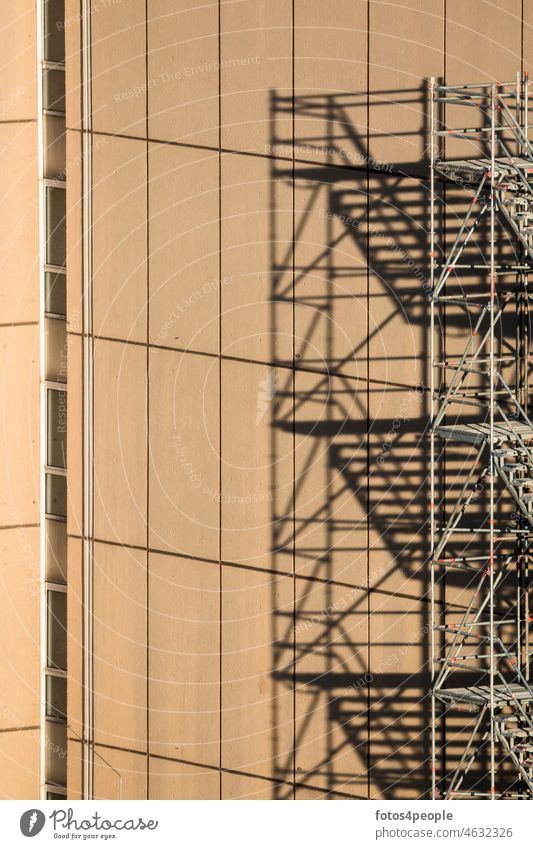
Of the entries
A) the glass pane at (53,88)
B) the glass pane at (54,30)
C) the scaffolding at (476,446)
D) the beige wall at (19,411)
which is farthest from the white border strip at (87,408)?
the scaffolding at (476,446)

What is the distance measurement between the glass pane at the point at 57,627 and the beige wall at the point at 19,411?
25 cm

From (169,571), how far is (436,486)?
14.9 feet

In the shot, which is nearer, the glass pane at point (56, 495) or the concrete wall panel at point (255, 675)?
the concrete wall panel at point (255, 675)

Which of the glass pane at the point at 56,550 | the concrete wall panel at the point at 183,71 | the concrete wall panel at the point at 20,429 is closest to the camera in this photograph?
the concrete wall panel at the point at 183,71

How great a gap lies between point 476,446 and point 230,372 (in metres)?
4.01

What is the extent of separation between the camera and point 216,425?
19.6 meters

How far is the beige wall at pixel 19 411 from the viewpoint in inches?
805

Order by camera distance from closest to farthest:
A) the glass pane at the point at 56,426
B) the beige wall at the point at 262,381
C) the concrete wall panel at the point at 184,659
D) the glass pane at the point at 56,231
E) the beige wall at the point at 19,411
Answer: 1. the beige wall at the point at 262,381
2. the concrete wall panel at the point at 184,659
3. the beige wall at the point at 19,411
4. the glass pane at the point at 56,231
5. the glass pane at the point at 56,426

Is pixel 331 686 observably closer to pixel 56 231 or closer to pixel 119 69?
pixel 56 231

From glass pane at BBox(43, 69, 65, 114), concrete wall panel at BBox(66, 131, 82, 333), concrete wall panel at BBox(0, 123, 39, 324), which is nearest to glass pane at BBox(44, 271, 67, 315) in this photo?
concrete wall panel at BBox(0, 123, 39, 324)

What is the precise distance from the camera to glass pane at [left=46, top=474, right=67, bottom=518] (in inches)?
821

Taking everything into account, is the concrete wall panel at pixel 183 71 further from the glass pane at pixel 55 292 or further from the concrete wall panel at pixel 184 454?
the concrete wall panel at pixel 184 454
